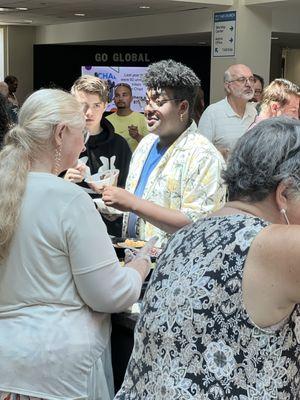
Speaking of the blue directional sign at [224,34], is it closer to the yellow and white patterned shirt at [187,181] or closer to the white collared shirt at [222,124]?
the white collared shirt at [222,124]

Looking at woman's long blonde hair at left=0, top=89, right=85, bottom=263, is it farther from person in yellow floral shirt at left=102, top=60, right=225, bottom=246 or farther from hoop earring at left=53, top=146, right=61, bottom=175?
person in yellow floral shirt at left=102, top=60, right=225, bottom=246

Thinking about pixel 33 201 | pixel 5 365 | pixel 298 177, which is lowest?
pixel 5 365

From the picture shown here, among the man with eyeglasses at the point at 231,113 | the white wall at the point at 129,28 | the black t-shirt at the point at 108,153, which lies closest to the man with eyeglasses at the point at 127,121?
the man with eyeglasses at the point at 231,113

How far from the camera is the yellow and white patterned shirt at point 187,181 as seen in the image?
261 centimetres

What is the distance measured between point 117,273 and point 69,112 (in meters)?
0.46

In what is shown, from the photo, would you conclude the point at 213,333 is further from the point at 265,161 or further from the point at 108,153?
the point at 108,153

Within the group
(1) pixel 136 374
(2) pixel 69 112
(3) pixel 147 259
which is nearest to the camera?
(1) pixel 136 374

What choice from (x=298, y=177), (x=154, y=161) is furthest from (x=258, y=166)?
(x=154, y=161)

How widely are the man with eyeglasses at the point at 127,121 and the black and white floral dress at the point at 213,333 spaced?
5539 mm

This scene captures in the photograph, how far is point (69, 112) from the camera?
1961mm

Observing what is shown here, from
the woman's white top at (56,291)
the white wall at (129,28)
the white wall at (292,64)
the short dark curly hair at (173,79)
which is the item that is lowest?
the woman's white top at (56,291)

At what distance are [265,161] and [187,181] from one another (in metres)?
1.20

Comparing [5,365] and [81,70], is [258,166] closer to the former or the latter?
[5,365]

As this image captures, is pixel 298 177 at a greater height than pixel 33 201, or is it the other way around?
pixel 298 177
